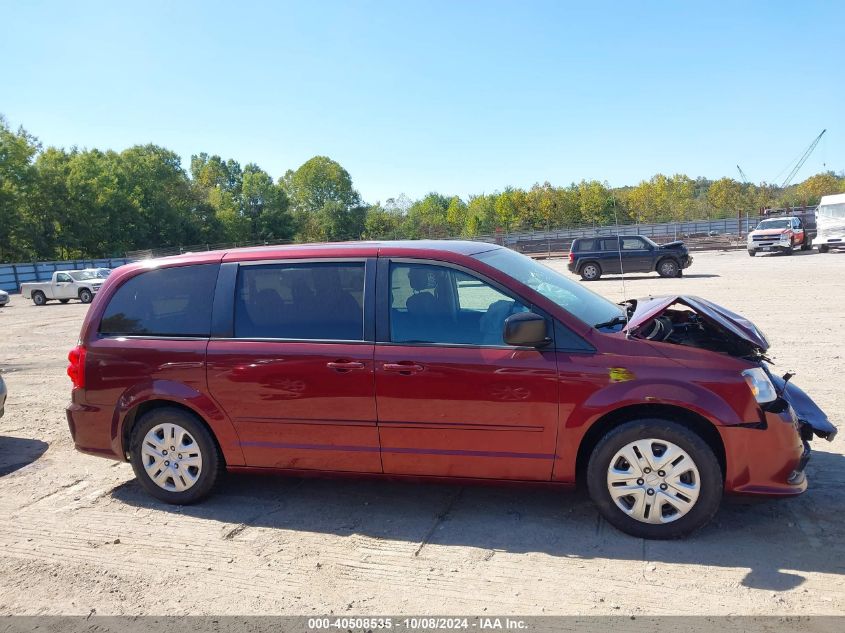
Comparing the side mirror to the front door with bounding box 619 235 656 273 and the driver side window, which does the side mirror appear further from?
the front door with bounding box 619 235 656 273

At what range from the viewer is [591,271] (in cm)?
2442

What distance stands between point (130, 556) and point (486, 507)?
2.23 m

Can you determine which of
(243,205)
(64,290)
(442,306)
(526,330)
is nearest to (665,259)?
(442,306)

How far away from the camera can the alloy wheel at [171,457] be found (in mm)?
4270

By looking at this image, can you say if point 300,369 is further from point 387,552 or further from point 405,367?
point 387,552

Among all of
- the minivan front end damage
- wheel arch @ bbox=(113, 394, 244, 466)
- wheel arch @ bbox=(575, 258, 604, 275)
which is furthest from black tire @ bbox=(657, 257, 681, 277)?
wheel arch @ bbox=(113, 394, 244, 466)

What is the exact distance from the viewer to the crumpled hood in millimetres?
3582

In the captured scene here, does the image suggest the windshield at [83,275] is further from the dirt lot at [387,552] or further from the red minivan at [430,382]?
the red minivan at [430,382]

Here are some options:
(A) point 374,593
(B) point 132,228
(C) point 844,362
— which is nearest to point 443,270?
(A) point 374,593

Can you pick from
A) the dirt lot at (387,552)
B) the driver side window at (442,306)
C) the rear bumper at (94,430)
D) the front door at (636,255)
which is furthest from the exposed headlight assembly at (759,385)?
the front door at (636,255)

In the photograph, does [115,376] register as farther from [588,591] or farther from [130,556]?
[588,591]

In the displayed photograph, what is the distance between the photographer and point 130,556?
367cm

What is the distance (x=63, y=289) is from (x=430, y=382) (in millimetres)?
29307

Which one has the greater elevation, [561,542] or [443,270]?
[443,270]
